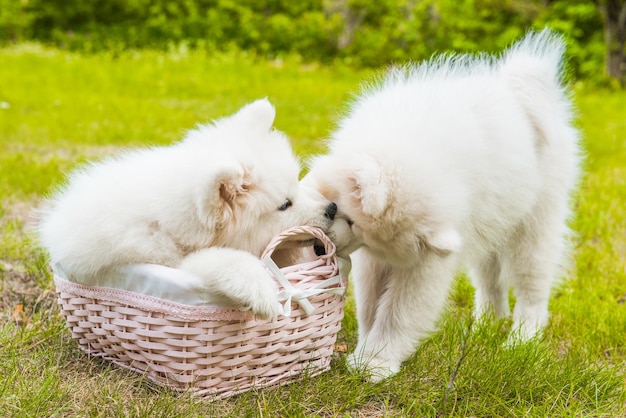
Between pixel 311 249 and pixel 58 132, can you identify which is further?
pixel 58 132

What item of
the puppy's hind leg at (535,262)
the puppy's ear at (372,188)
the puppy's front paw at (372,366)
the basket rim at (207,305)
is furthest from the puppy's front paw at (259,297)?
the puppy's hind leg at (535,262)

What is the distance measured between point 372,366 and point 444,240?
0.59m

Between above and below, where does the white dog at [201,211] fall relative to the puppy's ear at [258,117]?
below

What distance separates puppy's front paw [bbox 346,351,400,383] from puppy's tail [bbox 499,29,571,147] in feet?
4.32

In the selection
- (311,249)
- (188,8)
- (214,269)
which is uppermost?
(214,269)

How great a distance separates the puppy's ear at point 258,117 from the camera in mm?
2721

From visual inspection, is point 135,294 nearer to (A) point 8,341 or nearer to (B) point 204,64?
(A) point 8,341

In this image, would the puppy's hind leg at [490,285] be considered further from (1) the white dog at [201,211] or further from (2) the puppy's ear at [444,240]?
(1) the white dog at [201,211]

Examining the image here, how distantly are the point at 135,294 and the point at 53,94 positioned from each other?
26.8ft

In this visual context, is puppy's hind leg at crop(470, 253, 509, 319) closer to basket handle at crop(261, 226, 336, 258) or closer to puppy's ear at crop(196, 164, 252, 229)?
basket handle at crop(261, 226, 336, 258)

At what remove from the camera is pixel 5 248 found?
3766 mm

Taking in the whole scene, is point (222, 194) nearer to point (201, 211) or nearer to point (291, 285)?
point (201, 211)

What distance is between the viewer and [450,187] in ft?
8.63

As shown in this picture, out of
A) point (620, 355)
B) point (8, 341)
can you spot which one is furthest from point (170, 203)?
point (620, 355)
